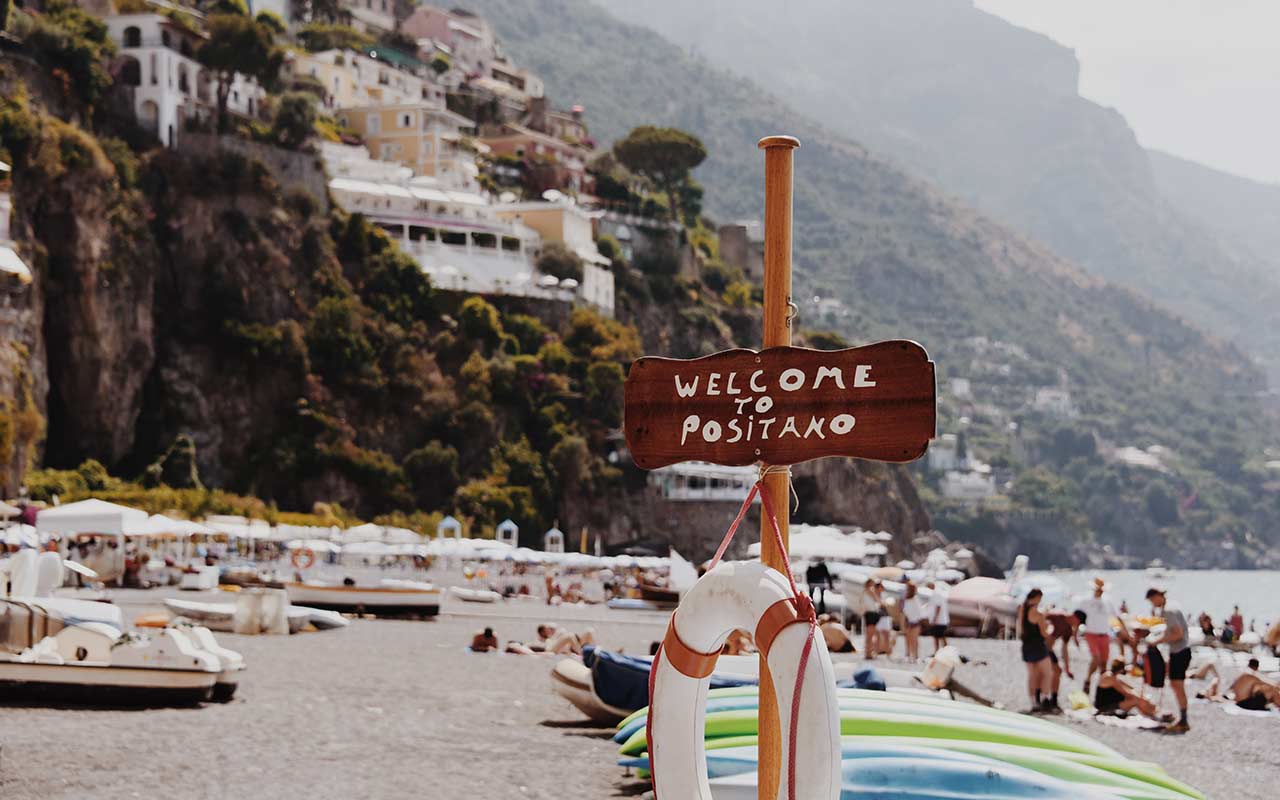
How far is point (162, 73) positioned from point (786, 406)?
6154 cm

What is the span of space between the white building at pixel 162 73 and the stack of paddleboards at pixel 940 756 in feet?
188

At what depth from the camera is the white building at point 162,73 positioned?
61562 mm

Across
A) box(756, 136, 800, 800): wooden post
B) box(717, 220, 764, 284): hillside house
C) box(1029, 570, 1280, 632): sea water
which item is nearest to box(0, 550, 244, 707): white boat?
box(756, 136, 800, 800): wooden post

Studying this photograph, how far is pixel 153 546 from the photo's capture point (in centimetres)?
4431

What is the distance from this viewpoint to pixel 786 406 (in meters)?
5.25

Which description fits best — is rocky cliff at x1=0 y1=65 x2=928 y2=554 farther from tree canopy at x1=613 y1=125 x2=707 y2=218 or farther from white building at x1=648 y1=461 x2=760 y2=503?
tree canopy at x1=613 y1=125 x2=707 y2=218

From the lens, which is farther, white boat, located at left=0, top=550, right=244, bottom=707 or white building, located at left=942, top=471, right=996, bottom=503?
white building, located at left=942, top=471, right=996, bottom=503

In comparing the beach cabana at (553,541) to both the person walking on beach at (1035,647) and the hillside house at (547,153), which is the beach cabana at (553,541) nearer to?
the hillside house at (547,153)

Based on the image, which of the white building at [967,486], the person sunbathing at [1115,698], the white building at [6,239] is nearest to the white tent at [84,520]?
the white building at [6,239]

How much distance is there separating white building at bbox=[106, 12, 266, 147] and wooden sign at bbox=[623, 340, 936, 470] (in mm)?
59876

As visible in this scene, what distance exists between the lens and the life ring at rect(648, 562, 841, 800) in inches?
190

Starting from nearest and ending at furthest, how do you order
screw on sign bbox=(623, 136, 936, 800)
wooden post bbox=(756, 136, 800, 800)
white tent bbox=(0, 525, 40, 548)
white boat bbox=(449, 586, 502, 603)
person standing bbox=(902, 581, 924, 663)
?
screw on sign bbox=(623, 136, 936, 800)
wooden post bbox=(756, 136, 800, 800)
person standing bbox=(902, 581, 924, 663)
white tent bbox=(0, 525, 40, 548)
white boat bbox=(449, 586, 502, 603)

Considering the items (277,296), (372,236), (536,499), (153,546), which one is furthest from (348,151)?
(153,546)

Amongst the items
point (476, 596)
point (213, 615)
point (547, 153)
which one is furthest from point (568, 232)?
point (213, 615)
